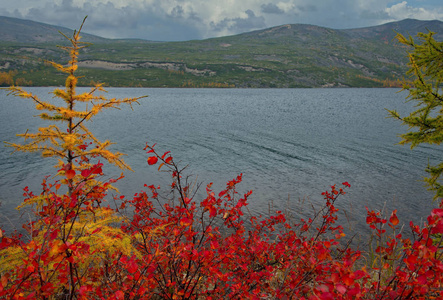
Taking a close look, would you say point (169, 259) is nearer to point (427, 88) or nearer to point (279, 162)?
point (427, 88)

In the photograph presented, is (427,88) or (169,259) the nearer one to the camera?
(169,259)

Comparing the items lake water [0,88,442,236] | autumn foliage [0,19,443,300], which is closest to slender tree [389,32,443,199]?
Answer: autumn foliage [0,19,443,300]

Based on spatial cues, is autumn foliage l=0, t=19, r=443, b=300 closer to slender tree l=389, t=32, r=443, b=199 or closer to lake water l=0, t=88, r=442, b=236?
slender tree l=389, t=32, r=443, b=199

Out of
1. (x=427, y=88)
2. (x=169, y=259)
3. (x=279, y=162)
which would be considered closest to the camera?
(x=169, y=259)

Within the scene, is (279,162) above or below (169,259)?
below

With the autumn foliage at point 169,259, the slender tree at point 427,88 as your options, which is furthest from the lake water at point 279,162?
the autumn foliage at point 169,259

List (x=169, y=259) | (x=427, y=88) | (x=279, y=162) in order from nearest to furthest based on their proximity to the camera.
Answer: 1. (x=169, y=259)
2. (x=427, y=88)
3. (x=279, y=162)

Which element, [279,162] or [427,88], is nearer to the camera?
[427,88]

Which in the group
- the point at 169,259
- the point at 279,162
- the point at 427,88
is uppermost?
the point at 427,88

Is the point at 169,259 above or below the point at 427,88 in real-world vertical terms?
below

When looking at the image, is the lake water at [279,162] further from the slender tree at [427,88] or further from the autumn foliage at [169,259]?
the autumn foliage at [169,259]

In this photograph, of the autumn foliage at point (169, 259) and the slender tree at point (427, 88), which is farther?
the slender tree at point (427, 88)

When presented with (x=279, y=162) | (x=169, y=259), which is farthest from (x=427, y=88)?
(x=279, y=162)

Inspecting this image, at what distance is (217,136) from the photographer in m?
42.3
